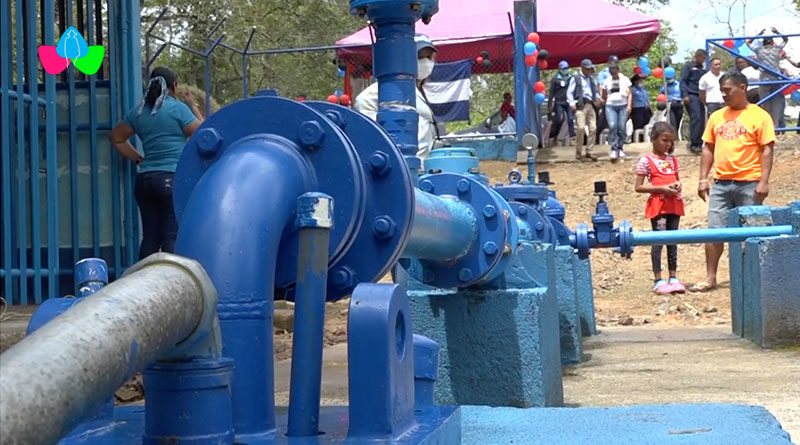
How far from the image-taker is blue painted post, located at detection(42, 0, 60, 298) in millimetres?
6121

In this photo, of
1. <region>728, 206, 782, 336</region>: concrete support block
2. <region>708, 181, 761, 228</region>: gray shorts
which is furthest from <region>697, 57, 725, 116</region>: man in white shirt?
<region>728, 206, 782, 336</region>: concrete support block

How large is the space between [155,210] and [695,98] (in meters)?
13.8

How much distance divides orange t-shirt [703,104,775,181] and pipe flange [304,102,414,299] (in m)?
8.09

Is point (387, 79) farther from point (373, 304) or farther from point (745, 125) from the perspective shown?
point (745, 125)

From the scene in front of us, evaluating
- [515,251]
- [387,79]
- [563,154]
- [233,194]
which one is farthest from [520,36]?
[233,194]

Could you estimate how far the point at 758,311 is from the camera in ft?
→ 23.4

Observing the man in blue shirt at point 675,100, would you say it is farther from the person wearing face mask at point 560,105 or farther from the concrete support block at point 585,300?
the concrete support block at point 585,300

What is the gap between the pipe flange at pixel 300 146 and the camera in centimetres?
179

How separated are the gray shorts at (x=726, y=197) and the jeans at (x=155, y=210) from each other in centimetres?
480

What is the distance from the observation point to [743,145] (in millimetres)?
9633

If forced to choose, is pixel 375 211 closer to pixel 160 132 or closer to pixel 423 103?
pixel 423 103

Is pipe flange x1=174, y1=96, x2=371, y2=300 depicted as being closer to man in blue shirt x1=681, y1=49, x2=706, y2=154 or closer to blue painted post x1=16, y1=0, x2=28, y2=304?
blue painted post x1=16, y1=0, x2=28, y2=304

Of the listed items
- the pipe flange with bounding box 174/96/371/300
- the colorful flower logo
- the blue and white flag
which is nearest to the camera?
the pipe flange with bounding box 174/96/371/300

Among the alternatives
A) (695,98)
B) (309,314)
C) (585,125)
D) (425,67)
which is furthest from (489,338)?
(585,125)
